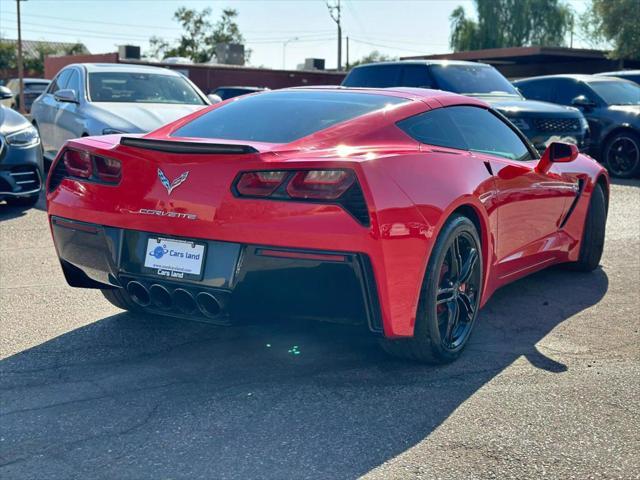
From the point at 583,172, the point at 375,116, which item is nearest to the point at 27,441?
the point at 375,116

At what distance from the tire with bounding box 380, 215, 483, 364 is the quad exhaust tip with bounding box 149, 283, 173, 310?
98 cm

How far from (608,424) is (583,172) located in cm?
293

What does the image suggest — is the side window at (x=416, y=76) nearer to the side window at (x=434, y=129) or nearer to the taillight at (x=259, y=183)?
the side window at (x=434, y=129)

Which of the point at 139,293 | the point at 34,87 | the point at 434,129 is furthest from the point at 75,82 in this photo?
the point at 34,87

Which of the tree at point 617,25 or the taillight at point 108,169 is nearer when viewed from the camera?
the taillight at point 108,169

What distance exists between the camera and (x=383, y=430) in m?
3.41

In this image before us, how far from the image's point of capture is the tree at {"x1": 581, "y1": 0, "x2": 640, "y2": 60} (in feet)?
108

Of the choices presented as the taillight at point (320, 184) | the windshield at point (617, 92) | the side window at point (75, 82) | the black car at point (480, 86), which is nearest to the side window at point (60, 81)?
the side window at point (75, 82)

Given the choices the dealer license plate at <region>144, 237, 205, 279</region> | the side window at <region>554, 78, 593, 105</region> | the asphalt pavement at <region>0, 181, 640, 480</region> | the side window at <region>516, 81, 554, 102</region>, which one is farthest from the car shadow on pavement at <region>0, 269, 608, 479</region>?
the side window at <region>516, 81, 554, 102</region>

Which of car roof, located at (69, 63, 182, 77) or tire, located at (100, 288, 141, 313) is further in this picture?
car roof, located at (69, 63, 182, 77)

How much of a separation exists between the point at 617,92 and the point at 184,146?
12.1 m

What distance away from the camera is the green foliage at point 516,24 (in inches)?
2095

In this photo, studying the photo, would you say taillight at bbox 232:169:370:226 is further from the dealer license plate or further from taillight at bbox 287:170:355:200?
the dealer license plate

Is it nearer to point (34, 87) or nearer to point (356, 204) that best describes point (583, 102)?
point (356, 204)
